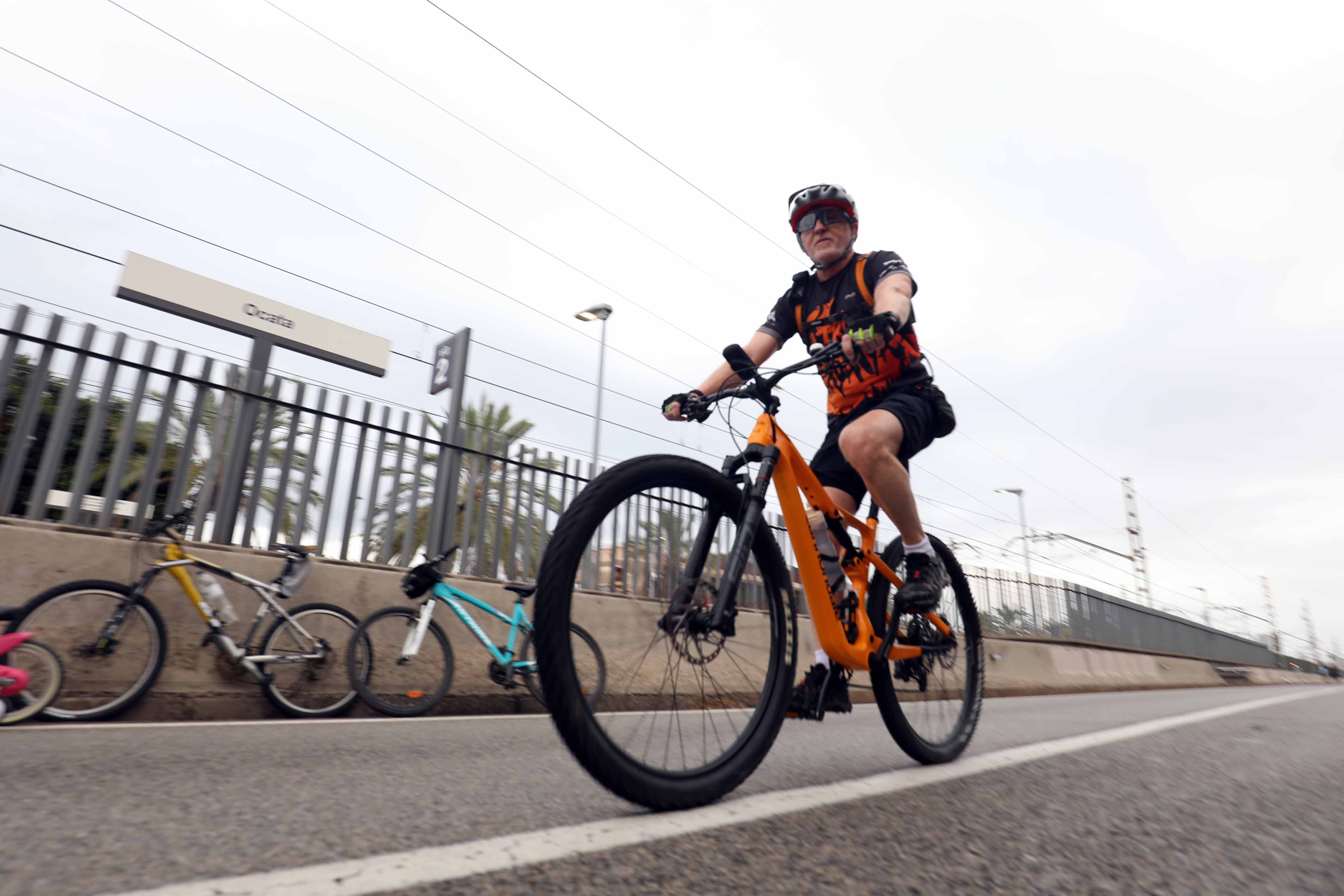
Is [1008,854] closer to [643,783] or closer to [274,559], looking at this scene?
[643,783]

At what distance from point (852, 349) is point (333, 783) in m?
1.88

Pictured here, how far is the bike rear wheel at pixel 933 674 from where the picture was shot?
259cm

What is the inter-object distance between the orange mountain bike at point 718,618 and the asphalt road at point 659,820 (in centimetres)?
13

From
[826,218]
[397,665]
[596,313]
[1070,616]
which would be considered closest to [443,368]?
[397,665]

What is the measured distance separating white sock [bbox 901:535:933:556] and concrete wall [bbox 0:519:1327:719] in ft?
1.70

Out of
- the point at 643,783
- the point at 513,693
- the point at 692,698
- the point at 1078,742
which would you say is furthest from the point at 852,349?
the point at 513,693

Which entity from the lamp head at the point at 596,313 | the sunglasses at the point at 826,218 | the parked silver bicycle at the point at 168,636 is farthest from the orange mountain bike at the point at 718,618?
the lamp head at the point at 596,313

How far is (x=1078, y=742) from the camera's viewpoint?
3.13 meters

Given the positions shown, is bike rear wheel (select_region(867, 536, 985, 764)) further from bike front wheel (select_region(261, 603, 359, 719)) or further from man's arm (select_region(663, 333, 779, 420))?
bike front wheel (select_region(261, 603, 359, 719))

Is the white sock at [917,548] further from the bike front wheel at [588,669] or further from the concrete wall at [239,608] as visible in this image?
the bike front wheel at [588,669]

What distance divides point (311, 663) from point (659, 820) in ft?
13.6

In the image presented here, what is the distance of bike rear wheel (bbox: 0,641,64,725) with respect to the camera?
3.62 meters

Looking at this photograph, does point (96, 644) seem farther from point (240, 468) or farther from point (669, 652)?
point (669, 652)

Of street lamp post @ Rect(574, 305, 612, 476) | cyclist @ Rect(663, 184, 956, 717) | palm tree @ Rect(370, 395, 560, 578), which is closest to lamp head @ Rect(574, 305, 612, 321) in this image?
street lamp post @ Rect(574, 305, 612, 476)
